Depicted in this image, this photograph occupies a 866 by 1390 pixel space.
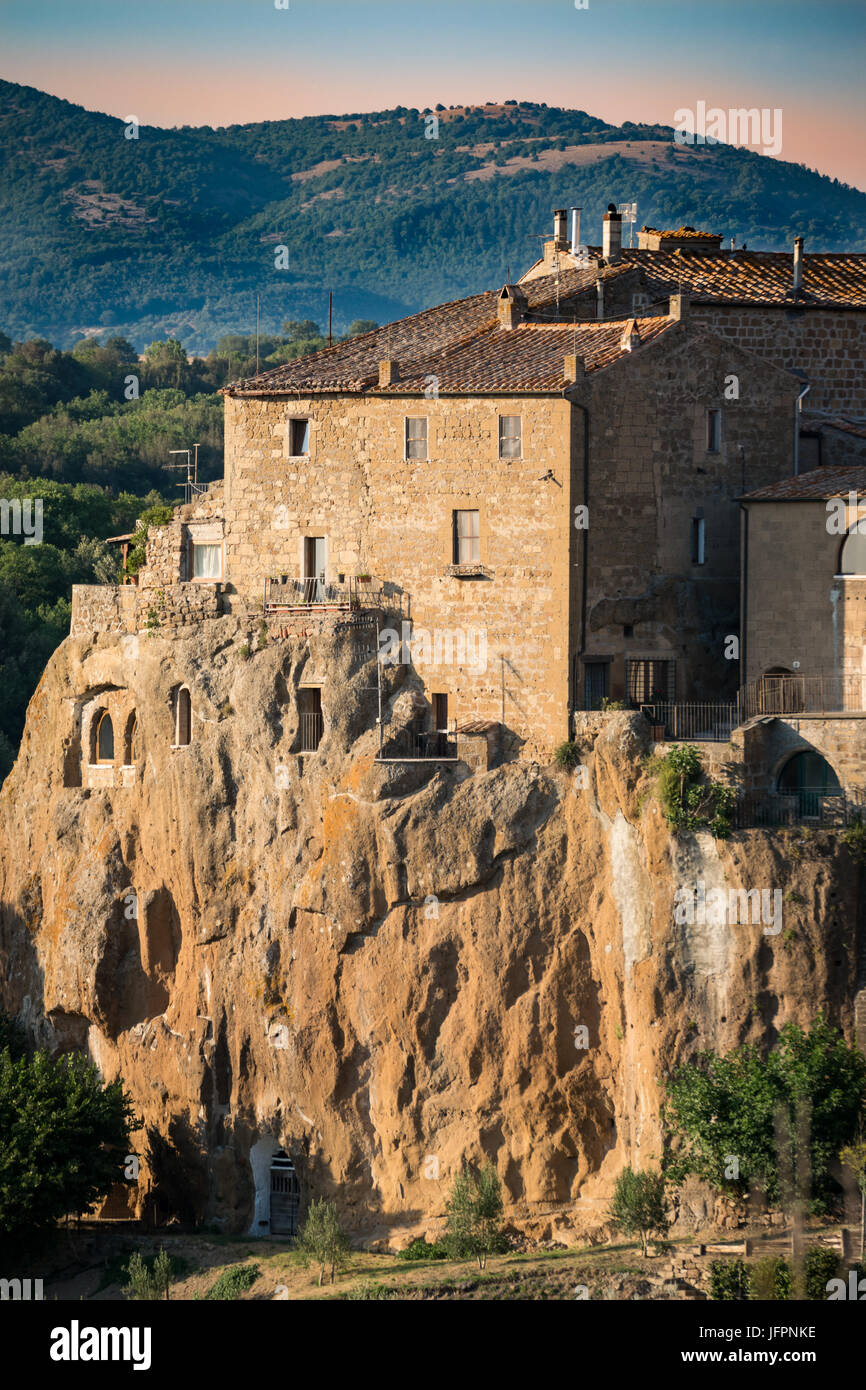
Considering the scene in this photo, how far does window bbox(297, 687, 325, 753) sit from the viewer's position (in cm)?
5181

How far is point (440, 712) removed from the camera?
51.0 meters

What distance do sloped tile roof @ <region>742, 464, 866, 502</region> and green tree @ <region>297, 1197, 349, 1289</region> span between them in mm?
16956

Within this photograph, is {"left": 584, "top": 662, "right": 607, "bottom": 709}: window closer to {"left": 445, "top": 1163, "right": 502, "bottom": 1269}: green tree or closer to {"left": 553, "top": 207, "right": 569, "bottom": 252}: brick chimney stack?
{"left": 445, "top": 1163, "right": 502, "bottom": 1269}: green tree

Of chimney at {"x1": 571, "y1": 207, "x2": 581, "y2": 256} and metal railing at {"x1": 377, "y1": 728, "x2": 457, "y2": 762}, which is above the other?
chimney at {"x1": 571, "y1": 207, "x2": 581, "y2": 256}

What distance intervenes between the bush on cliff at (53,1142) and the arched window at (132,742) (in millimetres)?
7164

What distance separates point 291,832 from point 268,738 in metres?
2.09

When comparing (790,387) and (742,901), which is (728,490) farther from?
(742,901)

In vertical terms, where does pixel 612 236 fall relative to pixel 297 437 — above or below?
above

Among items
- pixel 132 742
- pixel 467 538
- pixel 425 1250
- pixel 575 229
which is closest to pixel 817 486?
pixel 467 538

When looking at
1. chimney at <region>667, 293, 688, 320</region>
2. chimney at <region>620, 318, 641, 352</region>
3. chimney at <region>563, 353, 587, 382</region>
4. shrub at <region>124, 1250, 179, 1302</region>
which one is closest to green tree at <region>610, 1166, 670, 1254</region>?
shrub at <region>124, 1250, 179, 1302</region>

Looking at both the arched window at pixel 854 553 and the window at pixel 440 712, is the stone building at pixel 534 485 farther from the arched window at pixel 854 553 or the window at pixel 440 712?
the arched window at pixel 854 553

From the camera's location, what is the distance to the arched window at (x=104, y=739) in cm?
5669

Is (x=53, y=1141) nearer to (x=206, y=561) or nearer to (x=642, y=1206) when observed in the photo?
(x=642, y=1206)

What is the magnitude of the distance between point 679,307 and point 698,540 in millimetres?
4946
